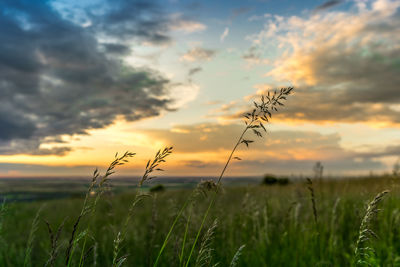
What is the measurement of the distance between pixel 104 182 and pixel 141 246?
5988mm

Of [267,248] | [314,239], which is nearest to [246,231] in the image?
[267,248]

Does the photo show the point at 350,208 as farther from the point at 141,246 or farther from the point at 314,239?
the point at 141,246

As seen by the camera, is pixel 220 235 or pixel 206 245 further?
pixel 220 235

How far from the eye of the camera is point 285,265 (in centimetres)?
501

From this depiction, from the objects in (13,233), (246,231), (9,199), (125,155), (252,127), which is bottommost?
(13,233)

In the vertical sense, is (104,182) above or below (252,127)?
below

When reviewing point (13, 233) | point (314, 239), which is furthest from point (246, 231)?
point (13, 233)

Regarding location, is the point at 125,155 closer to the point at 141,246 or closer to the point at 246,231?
the point at 246,231

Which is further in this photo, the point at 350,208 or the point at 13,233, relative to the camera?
the point at 13,233

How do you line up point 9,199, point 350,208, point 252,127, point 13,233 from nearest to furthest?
point 252,127 → point 9,199 → point 350,208 → point 13,233

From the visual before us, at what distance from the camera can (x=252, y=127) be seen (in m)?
2.38

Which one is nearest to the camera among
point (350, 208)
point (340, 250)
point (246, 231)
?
point (340, 250)

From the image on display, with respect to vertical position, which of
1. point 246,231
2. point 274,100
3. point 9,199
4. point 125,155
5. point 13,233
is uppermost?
point 274,100

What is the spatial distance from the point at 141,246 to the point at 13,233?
Answer: 6768 millimetres
